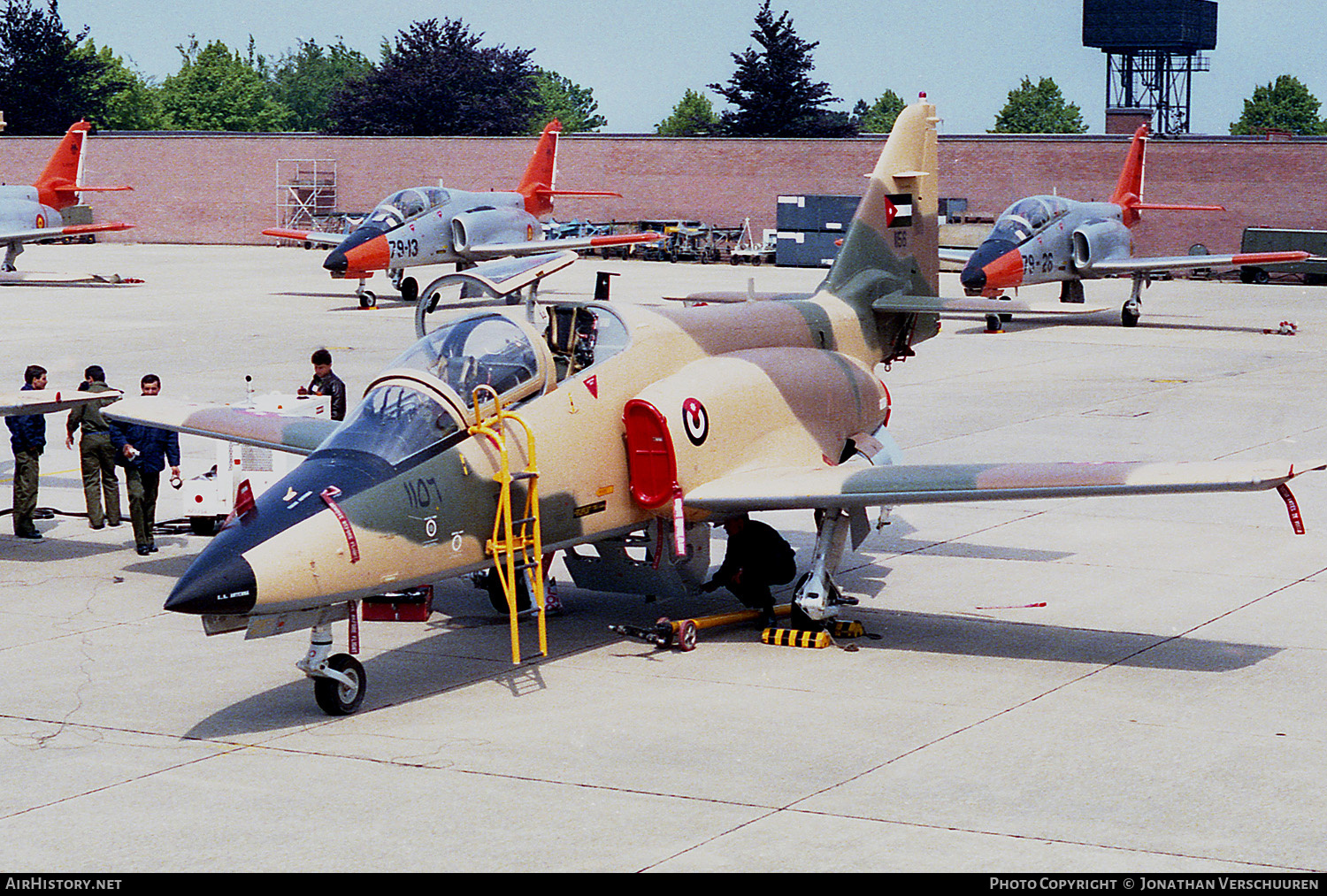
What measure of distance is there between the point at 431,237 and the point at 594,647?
112 ft

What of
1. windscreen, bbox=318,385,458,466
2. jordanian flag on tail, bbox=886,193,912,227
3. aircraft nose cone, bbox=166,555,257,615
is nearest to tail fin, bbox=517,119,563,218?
jordanian flag on tail, bbox=886,193,912,227

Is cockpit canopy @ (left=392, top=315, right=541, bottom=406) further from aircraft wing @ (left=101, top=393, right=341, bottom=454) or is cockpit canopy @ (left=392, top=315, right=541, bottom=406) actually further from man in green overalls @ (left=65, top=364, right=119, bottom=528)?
man in green overalls @ (left=65, top=364, right=119, bottom=528)

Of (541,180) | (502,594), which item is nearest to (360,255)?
(541,180)

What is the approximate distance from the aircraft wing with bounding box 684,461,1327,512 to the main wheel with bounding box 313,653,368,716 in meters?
3.00

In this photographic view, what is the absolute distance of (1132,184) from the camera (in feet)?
149

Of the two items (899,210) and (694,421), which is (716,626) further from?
(899,210)

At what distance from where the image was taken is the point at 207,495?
16438 millimetres

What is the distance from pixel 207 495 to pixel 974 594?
25.6ft

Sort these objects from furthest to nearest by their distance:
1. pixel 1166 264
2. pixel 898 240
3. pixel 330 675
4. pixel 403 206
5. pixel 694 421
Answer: pixel 403 206
pixel 1166 264
pixel 898 240
pixel 694 421
pixel 330 675

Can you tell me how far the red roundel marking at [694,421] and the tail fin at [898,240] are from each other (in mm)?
3941

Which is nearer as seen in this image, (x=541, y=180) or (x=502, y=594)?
(x=502, y=594)

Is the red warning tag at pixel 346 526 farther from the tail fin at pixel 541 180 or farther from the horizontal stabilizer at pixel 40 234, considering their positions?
the tail fin at pixel 541 180

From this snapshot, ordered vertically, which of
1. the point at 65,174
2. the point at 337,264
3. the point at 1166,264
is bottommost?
the point at 1166,264

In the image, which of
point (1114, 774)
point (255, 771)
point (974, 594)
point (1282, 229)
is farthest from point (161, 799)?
point (1282, 229)
